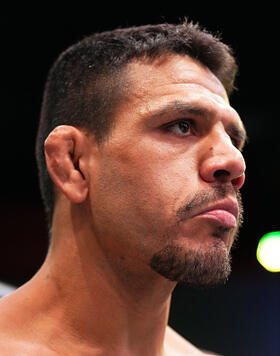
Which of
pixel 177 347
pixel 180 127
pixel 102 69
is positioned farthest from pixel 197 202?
pixel 177 347

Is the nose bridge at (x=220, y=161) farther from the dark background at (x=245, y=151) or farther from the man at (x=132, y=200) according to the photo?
the dark background at (x=245, y=151)

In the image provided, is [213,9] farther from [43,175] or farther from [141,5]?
[43,175]

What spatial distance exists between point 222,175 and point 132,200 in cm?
24

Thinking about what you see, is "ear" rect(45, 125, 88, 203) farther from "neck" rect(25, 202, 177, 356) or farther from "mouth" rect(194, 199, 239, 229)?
"mouth" rect(194, 199, 239, 229)

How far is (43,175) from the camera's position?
1.83 meters

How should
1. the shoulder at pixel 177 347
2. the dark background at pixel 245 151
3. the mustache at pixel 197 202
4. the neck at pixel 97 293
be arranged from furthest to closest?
the dark background at pixel 245 151 < the shoulder at pixel 177 347 < the neck at pixel 97 293 < the mustache at pixel 197 202

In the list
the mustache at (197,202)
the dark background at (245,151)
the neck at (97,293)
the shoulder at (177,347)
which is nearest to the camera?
the mustache at (197,202)

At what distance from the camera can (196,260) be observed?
1.44 meters

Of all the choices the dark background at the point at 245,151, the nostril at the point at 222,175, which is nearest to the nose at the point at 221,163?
the nostril at the point at 222,175

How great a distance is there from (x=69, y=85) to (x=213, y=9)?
1.12 m

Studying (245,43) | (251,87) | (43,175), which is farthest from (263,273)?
(43,175)

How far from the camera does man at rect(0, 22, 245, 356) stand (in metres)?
1.47

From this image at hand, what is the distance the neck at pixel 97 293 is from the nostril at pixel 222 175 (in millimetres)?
299

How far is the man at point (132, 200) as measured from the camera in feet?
4.81
